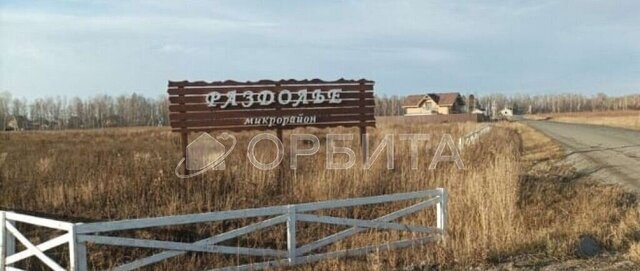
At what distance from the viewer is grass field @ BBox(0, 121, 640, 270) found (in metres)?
7.01

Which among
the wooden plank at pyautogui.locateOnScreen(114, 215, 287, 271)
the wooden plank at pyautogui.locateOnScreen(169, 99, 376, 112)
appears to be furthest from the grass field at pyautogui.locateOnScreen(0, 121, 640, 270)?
the wooden plank at pyautogui.locateOnScreen(169, 99, 376, 112)

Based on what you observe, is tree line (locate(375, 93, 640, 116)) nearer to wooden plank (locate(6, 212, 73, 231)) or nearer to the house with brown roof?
the house with brown roof

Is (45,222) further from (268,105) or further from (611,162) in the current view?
(611,162)

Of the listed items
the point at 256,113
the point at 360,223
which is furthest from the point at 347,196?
the point at 360,223

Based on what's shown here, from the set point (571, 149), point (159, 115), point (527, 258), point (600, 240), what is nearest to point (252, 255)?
point (527, 258)

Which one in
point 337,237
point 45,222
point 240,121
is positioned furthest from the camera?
point 240,121

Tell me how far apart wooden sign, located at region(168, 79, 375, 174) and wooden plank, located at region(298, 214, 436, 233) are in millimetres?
4740

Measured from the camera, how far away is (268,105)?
11531 millimetres

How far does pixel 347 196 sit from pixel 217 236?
15.5 feet

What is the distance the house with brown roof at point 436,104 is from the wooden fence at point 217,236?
90.2 meters

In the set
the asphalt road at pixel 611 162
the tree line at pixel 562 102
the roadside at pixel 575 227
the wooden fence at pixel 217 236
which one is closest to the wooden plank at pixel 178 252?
the wooden fence at pixel 217 236

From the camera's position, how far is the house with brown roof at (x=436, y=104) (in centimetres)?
9781

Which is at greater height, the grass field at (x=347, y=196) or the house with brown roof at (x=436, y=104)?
the house with brown roof at (x=436, y=104)

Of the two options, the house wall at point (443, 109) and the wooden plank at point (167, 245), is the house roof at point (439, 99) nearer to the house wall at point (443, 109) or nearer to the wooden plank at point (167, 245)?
the house wall at point (443, 109)
